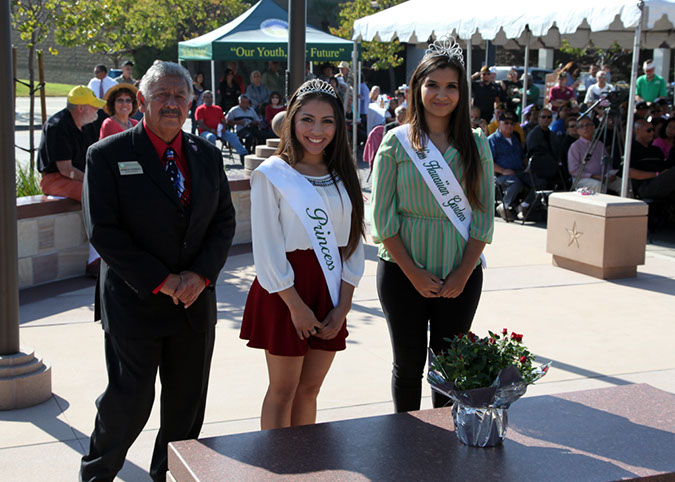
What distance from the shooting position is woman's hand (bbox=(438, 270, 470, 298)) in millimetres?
3648

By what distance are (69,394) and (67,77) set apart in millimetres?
44087

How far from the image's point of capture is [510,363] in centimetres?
287

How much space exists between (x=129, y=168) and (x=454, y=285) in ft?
4.94

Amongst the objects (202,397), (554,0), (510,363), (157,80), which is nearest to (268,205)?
(157,80)

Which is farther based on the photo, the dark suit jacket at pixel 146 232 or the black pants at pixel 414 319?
the black pants at pixel 414 319

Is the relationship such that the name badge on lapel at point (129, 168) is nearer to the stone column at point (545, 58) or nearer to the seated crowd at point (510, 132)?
the seated crowd at point (510, 132)

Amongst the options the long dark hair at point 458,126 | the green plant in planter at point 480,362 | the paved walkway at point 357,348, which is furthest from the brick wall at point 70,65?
the green plant in planter at point 480,362

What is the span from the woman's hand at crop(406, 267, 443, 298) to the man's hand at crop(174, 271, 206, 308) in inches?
38.0

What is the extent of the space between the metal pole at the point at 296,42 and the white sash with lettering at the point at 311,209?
2.89 metres

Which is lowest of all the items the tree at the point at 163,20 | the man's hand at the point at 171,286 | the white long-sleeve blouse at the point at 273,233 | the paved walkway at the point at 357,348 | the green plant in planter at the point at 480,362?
the paved walkway at the point at 357,348

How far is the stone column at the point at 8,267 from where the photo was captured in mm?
4340

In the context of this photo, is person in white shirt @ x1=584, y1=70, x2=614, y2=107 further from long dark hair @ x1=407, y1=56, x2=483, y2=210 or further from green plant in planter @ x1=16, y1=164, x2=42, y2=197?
long dark hair @ x1=407, y1=56, x2=483, y2=210

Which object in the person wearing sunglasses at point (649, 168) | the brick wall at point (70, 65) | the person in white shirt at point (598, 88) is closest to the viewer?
the person wearing sunglasses at point (649, 168)

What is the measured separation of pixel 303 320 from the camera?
3264mm
